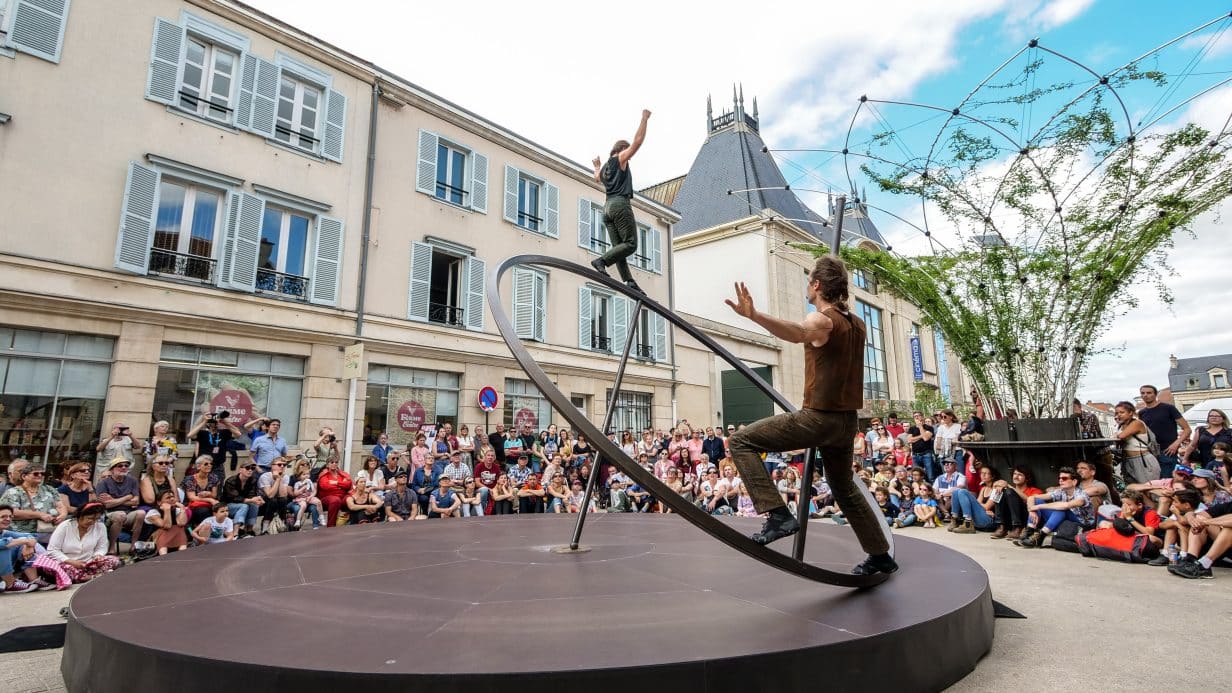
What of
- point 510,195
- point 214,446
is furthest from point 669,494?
point 510,195

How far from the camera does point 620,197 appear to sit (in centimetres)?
538

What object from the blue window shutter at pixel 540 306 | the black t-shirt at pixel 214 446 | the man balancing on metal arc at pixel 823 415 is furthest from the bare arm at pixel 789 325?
the blue window shutter at pixel 540 306

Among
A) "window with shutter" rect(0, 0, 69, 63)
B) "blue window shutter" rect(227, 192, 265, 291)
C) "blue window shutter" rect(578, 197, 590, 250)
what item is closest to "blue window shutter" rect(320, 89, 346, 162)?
"blue window shutter" rect(227, 192, 265, 291)

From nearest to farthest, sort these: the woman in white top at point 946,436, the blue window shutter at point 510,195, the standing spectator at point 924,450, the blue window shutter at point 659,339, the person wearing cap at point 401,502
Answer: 1. the person wearing cap at point 401,502
2. the woman in white top at point 946,436
3. the standing spectator at point 924,450
4. the blue window shutter at point 510,195
5. the blue window shutter at point 659,339

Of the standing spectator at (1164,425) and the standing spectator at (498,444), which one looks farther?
the standing spectator at (498,444)

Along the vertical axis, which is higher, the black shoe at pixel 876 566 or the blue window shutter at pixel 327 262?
the blue window shutter at pixel 327 262

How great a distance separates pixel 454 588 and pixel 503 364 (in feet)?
45.5

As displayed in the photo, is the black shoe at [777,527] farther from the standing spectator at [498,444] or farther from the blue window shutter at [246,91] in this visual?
the blue window shutter at [246,91]

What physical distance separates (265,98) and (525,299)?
8.11 m

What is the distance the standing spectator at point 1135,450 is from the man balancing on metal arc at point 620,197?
8.46 m

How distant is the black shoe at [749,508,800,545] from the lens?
131 inches

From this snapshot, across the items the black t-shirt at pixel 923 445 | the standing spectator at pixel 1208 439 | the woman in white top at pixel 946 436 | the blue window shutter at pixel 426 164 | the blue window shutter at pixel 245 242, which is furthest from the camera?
the blue window shutter at pixel 426 164

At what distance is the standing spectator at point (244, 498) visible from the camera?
30.1 ft

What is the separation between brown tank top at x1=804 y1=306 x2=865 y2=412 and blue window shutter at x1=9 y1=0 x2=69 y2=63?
49.1ft
